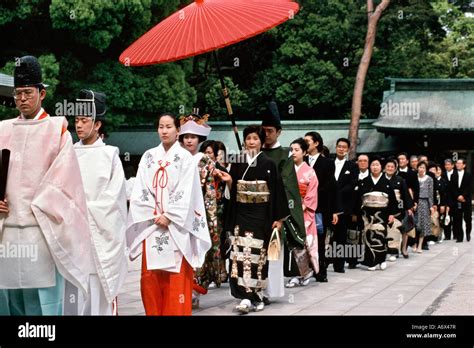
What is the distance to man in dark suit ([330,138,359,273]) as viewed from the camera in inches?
491

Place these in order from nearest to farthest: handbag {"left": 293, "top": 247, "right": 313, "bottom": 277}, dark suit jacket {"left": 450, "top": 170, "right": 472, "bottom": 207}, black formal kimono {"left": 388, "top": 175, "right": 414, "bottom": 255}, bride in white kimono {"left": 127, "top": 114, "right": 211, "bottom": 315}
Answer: bride in white kimono {"left": 127, "top": 114, "right": 211, "bottom": 315}
handbag {"left": 293, "top": 247, "right": 313, "bottom": 277}
black formal kimono {"left": 388, "top": 175, "right": 414, "bottom": 255}
dark suit jacket {"left": 450, "top": 170, "right": 472, "bottom": 207}

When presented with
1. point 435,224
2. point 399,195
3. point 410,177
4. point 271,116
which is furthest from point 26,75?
point 435,224

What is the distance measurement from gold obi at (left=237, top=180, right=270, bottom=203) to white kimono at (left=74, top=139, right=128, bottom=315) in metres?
2.31

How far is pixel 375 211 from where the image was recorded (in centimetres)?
1304

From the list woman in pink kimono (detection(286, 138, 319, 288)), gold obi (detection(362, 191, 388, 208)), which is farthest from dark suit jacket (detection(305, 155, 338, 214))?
gold obi (detection(362, 191, 388, 208))

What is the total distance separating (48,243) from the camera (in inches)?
201

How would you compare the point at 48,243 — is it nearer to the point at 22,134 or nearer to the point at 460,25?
the point at 22,134

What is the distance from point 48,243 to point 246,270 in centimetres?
367

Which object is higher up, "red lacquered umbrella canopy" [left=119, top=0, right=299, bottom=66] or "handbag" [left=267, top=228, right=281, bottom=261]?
"red lacquered umbrella canopy" [left=119, top=0, right=299, bottom=66]

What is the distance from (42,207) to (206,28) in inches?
117

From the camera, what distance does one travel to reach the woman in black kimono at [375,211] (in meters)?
12.8

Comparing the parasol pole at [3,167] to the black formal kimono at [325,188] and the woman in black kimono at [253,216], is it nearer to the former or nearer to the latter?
the woman in black kimono at [253,216]

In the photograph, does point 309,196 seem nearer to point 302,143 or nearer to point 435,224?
point 302,143

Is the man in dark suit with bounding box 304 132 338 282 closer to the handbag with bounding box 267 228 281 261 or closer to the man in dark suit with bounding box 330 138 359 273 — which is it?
the man in dark suit with bounding box 330 138 359 273
